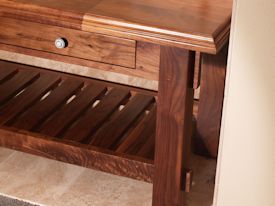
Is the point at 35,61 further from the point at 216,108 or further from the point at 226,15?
the point at 226,15

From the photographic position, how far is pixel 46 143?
61.6 inches

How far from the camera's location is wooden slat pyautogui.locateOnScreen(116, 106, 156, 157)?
1573mm

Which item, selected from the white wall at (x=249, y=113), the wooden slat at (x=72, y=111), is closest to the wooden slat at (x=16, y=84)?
the wooden slat at (x=72, y=111)

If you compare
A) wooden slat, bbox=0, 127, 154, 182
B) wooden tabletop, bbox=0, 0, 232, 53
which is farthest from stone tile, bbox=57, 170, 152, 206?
wooden tabletop, bbox=0, 0, 232, 53

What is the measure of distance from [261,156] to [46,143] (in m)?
0.73

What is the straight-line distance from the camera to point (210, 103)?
5.41 feet

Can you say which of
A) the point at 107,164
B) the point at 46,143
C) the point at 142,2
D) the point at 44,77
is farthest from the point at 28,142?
the point at 142,2

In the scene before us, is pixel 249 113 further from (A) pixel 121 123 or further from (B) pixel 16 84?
(B) pixel 16 84

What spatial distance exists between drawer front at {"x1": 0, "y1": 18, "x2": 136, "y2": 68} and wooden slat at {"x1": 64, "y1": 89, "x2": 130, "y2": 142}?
12.1 inches

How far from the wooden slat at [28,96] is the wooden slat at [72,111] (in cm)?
9

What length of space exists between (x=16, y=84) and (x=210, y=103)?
23.4 inches

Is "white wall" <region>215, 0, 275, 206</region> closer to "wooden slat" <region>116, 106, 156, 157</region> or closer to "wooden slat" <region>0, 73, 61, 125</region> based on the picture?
"wooden slat" <region>116, 106, 156, 157</region>

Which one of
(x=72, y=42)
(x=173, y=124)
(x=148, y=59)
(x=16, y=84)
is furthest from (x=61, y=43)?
(x=16, y=84)

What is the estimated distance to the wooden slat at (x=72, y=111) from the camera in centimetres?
165
